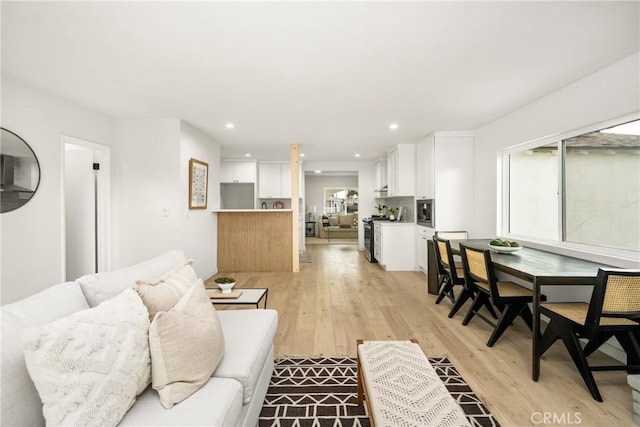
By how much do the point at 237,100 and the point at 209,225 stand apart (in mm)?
2568

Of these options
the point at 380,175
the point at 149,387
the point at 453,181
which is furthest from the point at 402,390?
the point at 380,175

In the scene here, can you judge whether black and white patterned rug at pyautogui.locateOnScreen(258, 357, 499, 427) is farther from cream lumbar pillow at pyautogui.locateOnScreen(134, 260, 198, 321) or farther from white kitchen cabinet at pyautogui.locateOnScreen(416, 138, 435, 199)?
white kitchen cabinet at pyautogui.locateOnScreen(416, 138, 435, 199)

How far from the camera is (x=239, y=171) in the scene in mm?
7246

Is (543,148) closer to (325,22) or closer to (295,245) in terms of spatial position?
(325,22)

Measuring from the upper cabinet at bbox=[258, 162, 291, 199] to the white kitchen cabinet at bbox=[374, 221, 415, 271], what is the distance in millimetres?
3191

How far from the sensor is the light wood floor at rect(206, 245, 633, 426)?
1762 millimetres

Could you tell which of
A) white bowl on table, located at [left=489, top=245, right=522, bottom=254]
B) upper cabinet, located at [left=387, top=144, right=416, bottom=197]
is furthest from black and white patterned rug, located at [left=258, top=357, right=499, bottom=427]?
upper cabinet, located at [left=387, top=144, right=416, bottom=197]

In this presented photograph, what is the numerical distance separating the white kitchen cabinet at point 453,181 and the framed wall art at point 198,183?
3860mm

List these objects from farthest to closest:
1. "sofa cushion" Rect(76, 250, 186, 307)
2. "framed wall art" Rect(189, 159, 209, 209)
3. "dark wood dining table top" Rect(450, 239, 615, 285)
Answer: "framed wall art" Rect(189, 159, 209, 209) → "dark wood dining table top" Rect(450, 239, 615, 285) → "sofa cushion" Rect(76, 250, 186, 307)

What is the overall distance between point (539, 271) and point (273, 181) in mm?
Result: 6322

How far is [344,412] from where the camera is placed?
1.71m

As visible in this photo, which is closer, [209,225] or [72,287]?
[72,287]

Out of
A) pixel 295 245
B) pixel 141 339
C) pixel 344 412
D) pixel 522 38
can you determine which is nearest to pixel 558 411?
pixel 344 412
